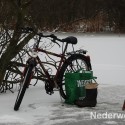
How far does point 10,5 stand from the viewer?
6746mm

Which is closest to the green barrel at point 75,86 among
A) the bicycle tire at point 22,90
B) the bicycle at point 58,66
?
the bicycle at point 58,66

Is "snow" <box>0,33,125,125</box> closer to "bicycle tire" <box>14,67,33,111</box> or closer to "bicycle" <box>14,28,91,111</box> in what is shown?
"bicycle tire" <box>14,67,33,111</box>

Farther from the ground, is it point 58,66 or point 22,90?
point 58,66

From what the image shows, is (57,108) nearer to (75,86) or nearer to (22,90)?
Result: (75,86)

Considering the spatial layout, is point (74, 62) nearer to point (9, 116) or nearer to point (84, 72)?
point (84, 72)

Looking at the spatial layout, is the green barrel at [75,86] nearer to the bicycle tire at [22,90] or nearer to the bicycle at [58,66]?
the bicycle at [58,66]

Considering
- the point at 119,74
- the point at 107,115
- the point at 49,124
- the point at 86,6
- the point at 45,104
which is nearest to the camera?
the point at 49,124

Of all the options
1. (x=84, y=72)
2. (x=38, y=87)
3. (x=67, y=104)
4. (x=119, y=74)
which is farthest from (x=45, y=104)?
(x=119, y=74)

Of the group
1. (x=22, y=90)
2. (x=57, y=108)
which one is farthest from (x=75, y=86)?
(x=22, y=90)

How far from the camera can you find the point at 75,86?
610 centimetres

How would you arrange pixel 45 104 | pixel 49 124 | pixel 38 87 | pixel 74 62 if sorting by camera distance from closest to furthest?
pixel 49 124 < pixel 45 104 < pixel 74 62 < pixel 38 87

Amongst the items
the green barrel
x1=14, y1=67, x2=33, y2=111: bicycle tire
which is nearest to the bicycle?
x1=14, y1=67, x2=33, y2=111: bicycle tire

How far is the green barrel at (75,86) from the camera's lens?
6090 millimetres

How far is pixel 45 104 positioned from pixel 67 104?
1.08 ft
